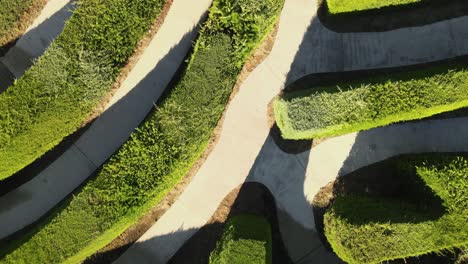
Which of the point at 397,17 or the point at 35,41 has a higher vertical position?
the point at 35,41

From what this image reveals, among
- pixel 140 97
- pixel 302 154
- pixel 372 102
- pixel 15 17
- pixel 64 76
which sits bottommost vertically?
pixel 302 154

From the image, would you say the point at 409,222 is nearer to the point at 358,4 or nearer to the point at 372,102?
the point at 372,102

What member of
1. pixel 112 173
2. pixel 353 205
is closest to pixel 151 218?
pixel 112 173

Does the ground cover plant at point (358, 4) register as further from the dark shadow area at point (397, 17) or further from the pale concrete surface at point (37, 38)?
the pale concrete surface at point (37, 38)

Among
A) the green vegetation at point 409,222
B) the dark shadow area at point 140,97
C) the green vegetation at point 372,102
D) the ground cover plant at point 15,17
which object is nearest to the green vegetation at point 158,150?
the dark shadow area at point 140,97

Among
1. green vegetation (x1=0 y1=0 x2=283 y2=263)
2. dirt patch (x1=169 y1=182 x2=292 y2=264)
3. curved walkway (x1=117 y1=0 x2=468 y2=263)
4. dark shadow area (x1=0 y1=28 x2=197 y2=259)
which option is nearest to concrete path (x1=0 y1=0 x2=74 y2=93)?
dark shadow area (x1=0 y1=28 x2=197 y2=259)

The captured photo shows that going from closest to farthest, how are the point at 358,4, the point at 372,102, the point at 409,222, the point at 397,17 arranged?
the point at 409,222
the point at 372,102
the point at 358,4
the point at 397,17

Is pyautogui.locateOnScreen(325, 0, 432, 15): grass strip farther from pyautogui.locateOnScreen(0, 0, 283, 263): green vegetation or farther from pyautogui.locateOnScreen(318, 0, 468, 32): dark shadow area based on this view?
pyautogui.locateOnScreen(0, 0, 283, 263): green vegetation

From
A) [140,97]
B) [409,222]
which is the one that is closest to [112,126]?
[140,97]
